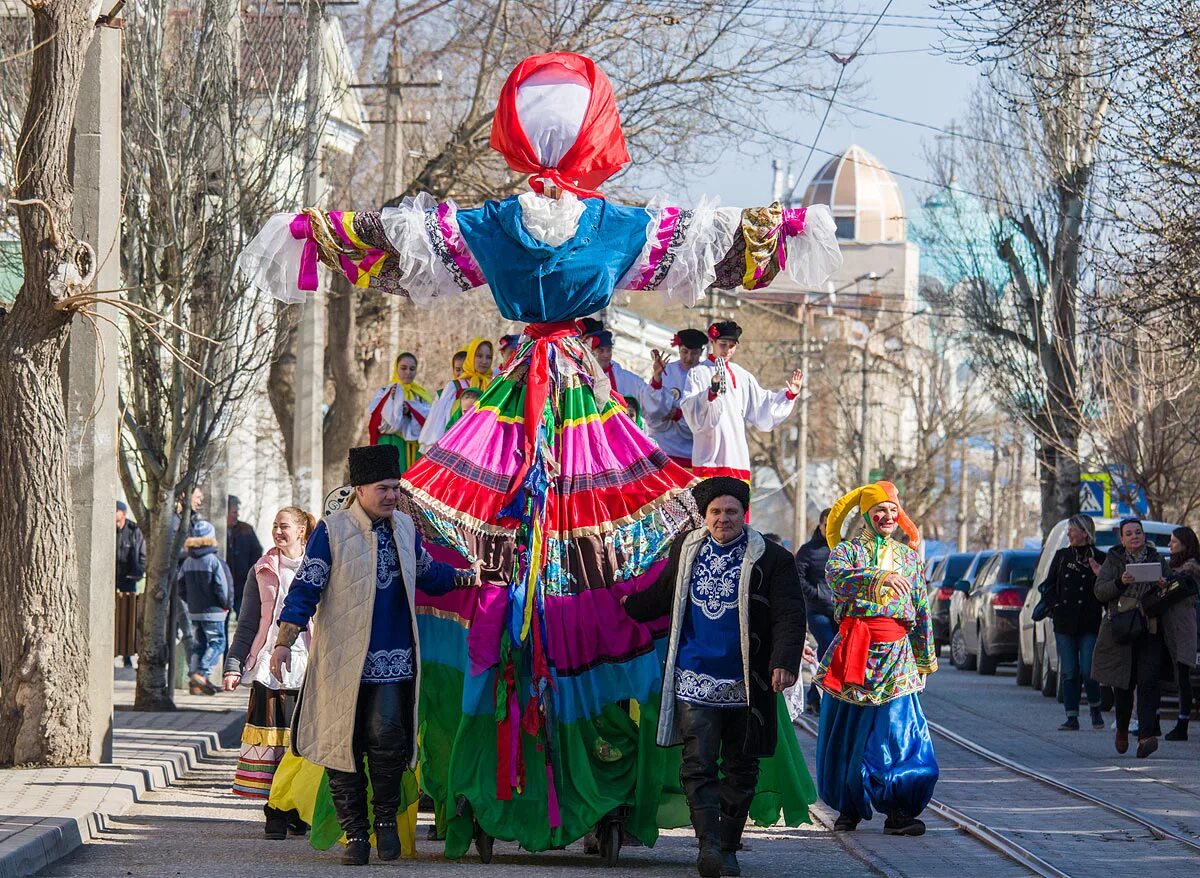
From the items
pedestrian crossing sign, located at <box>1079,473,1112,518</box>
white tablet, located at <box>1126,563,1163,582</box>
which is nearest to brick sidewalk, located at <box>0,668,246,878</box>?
white tablet, located at <box>1126,563,1163,582</box>

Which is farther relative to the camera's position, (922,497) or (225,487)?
(922,497)

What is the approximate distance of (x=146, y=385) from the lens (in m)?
16.5

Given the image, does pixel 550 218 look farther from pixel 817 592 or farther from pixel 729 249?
pixel 817 592

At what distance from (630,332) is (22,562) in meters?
57.3

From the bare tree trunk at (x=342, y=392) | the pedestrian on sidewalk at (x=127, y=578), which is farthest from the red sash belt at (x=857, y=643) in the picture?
the bare tree trunk at (x=342, y=392)

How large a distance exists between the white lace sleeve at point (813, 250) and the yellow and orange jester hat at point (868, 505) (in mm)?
1530

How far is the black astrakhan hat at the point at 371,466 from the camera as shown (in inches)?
358

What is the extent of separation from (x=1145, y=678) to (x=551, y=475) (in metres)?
7.60

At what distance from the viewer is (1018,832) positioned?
10.7 metres

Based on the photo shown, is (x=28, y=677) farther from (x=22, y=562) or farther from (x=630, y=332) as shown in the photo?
(x=630, y=332)

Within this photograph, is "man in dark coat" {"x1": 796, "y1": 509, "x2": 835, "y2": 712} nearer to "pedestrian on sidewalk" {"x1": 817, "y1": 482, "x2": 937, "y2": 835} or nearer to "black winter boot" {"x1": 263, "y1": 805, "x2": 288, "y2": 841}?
"pedestrian on sidewalk" {"x1": 817, "y1": 482, "x2": 937, "y2": 835}

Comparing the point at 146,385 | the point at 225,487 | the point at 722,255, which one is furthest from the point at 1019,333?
the point at 722,255

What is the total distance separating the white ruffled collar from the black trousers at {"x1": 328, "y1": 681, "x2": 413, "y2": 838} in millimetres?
2092

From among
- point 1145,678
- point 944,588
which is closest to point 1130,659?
point 1145,678
